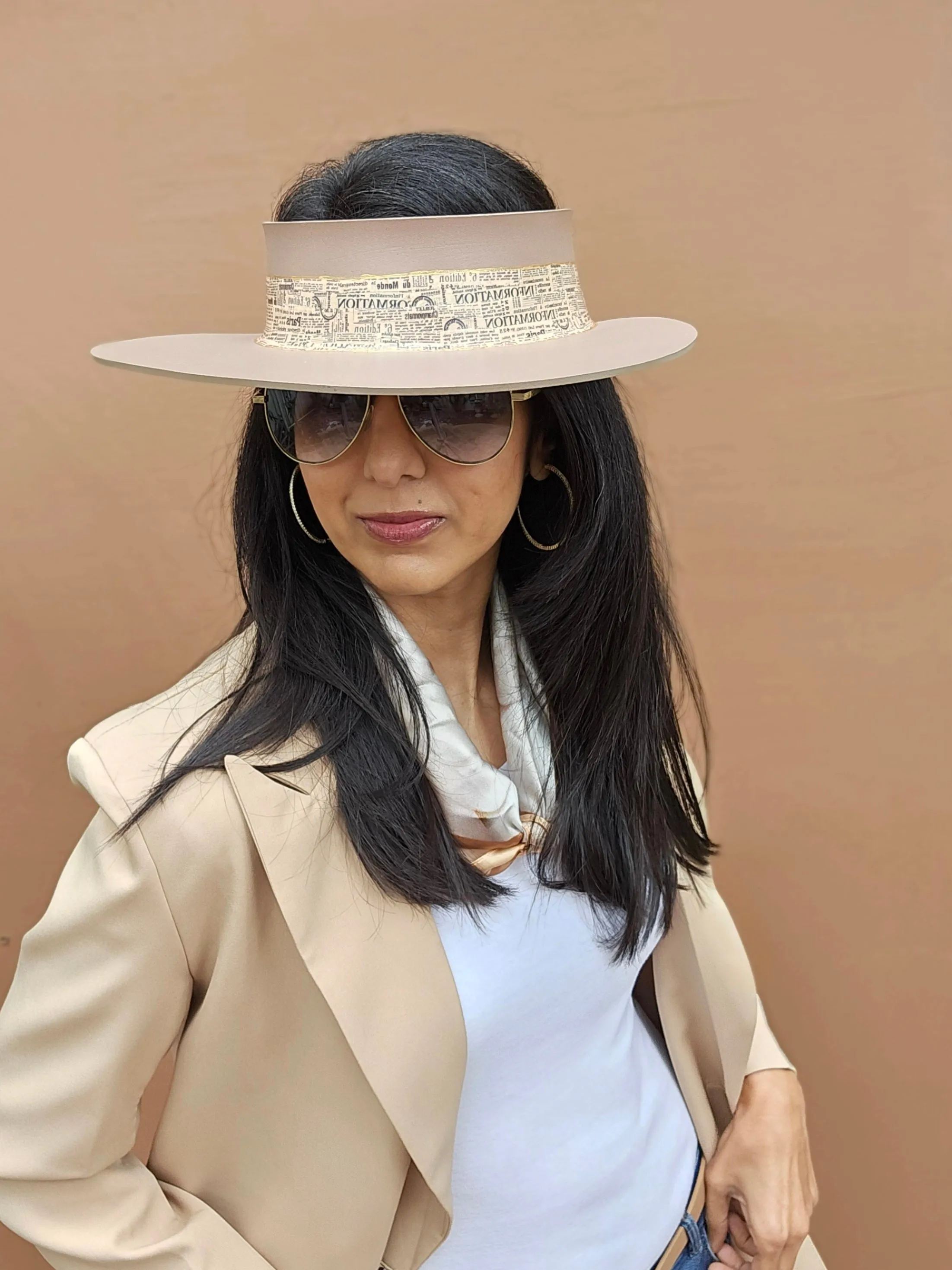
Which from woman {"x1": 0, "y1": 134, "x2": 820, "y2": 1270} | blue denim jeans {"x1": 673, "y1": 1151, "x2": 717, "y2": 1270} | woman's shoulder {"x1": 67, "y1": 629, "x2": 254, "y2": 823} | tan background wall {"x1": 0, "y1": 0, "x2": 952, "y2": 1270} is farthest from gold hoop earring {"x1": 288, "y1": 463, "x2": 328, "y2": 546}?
blue denim jeans {"x1": 673, "y1": 1151, "x2": 717, "y2": 1270}

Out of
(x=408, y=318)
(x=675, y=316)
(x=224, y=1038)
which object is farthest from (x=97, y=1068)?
(x=675, y=316)

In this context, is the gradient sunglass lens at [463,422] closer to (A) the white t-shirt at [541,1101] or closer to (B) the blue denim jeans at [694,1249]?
(A) the white t-shirt at [541,1101]

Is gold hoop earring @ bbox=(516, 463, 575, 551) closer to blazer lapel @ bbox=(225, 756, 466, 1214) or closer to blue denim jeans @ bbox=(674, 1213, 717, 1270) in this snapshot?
blazer lapel @ bbox=(225, 756, 466, 1214)

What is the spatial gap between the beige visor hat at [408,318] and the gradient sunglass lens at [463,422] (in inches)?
1.7

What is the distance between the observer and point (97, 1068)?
87 centimetres

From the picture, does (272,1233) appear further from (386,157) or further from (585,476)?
(386,157)

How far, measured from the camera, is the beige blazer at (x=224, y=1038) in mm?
854

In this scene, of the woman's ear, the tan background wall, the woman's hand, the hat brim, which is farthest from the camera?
the tan background wall

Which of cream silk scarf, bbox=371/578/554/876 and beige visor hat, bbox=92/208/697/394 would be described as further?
cream silk scarf, bbox=371/578/554/876

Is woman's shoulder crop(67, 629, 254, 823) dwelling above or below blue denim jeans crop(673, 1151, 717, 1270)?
above

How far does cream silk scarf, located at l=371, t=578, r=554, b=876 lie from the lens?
38.8 inches

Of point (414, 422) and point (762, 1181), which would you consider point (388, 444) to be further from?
point (762, 1181)

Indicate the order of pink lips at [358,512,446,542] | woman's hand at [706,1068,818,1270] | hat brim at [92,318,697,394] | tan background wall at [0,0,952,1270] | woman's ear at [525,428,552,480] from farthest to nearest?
tan background wall at [0,0,952,1270] → woman's hand at [706,1068,818,1270] → woman's ear at [525,428,552,480] → pink lips at [358,512,446,542] → hat brim at [92,318,697,394]

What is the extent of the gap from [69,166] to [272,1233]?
111 cm
